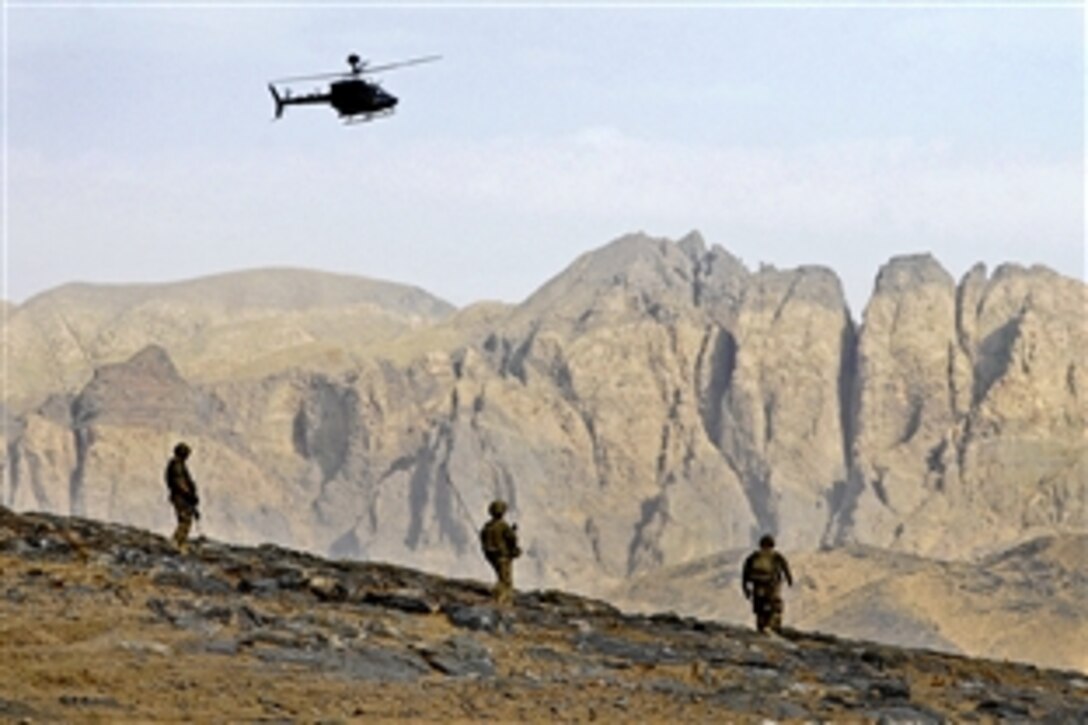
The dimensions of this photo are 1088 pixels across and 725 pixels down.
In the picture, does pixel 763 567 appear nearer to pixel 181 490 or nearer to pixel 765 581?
pixel 765 581

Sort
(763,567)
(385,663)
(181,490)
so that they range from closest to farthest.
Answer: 1. (385,663)
2. (763,567)
3. (181,490)

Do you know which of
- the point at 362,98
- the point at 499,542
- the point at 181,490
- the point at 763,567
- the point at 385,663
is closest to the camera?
the point at 385,663

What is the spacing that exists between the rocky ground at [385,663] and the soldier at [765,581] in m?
0.31

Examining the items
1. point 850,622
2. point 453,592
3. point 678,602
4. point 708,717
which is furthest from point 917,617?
point 708,717

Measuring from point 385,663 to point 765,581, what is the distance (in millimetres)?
7868

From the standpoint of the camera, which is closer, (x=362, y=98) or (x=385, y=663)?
(x=385, y=663)

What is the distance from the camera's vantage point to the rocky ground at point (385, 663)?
19.4 meters

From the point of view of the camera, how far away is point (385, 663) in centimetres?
2133

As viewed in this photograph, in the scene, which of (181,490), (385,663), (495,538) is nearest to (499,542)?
(495,538)

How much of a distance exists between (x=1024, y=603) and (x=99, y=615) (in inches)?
5808

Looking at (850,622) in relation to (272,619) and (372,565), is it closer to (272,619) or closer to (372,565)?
(372,565)

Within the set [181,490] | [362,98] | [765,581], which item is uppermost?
[362,98]

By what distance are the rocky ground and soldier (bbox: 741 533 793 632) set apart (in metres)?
0.31

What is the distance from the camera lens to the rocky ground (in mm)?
19422
